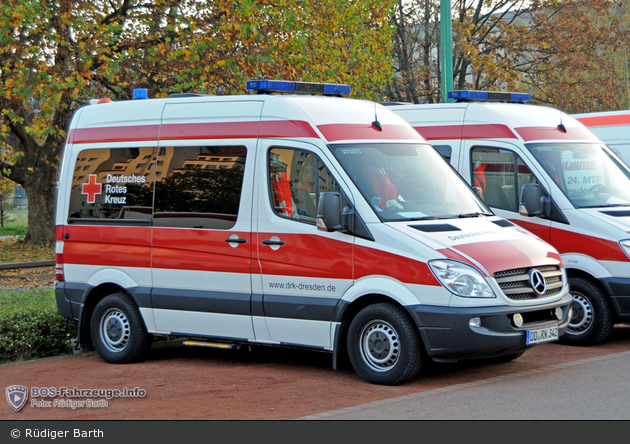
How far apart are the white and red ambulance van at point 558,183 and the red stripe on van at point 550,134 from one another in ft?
0.04

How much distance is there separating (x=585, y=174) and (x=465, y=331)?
142 inches

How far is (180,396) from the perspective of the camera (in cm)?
723

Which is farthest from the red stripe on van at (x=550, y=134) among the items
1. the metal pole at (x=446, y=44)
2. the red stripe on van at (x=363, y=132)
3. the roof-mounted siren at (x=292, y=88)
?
the metal pole at (x=446, y=44)

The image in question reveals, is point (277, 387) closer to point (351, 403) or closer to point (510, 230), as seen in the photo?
point (351, 403)

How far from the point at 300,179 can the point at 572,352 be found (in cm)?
350

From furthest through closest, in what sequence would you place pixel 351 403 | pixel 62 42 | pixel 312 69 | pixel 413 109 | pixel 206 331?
1. pixel 312 69
2. pixel 62 42
3. pixel 413 109
4. pixel 206 331
5. pixel 351 403

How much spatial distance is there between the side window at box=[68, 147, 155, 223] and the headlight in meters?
3.20

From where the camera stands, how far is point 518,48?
→ 2766 centimetres

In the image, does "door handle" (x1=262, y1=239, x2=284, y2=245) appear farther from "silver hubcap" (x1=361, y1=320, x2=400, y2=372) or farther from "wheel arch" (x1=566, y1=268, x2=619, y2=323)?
"wheel arch" (x1=566, y1=268, x2=619, y2=323)

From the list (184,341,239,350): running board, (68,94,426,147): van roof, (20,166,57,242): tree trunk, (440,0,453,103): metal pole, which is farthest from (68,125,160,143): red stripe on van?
(20,166,57,242): tree trunk

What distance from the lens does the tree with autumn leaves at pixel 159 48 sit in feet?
58.4

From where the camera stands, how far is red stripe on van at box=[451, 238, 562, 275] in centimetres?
718

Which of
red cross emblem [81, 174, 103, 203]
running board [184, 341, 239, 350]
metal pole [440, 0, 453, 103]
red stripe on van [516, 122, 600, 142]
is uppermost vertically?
metal pole [440, 0, 453, 103]

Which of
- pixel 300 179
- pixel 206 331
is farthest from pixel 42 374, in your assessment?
pixel 300 179
